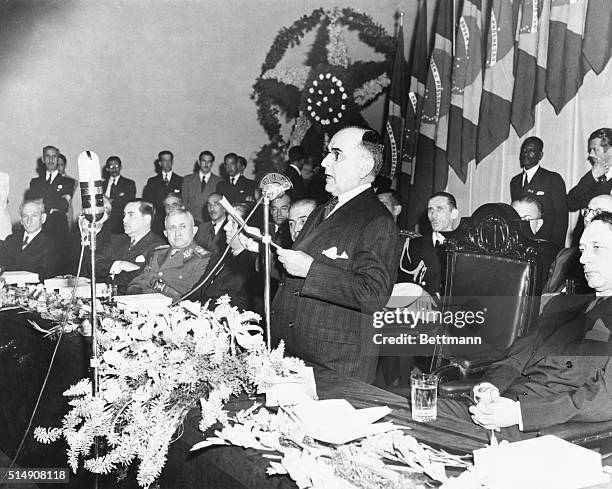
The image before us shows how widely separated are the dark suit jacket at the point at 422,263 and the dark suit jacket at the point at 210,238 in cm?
232

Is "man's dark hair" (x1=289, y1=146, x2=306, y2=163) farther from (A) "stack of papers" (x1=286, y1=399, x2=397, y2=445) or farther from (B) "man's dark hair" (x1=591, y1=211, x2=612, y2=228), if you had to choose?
(A) "stack of papers" (x1=286, y1=399, x2=397, y2=445)

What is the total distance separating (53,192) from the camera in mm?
8555

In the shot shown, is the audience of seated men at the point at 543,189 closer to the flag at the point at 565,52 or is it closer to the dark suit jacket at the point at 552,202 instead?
the dark suit jacket at the point at 552,202

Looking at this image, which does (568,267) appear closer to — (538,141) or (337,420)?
(538,141)

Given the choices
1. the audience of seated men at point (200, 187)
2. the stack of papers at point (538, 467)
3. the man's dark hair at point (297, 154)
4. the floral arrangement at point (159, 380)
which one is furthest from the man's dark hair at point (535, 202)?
the audience of seated men at point (200, 187)

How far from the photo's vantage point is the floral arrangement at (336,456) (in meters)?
1.29

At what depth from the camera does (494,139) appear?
5.93 metres

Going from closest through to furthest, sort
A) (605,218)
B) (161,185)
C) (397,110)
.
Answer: (605,218)
(397,110)
(161,185)

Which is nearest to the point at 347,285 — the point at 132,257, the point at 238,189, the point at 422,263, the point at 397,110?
the point at 422,263

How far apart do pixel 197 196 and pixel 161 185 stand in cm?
52

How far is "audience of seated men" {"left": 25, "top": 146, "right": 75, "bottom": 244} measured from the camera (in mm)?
8500

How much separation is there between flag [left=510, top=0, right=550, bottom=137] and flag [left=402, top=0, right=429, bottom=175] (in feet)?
5.94

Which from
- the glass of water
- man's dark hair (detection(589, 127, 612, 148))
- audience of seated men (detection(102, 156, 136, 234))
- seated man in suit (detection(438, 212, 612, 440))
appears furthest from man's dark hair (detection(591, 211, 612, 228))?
audience of seated men (detection(102, 156, 136, 234))

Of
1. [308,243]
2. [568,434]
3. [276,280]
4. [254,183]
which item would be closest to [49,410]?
[308,243]
